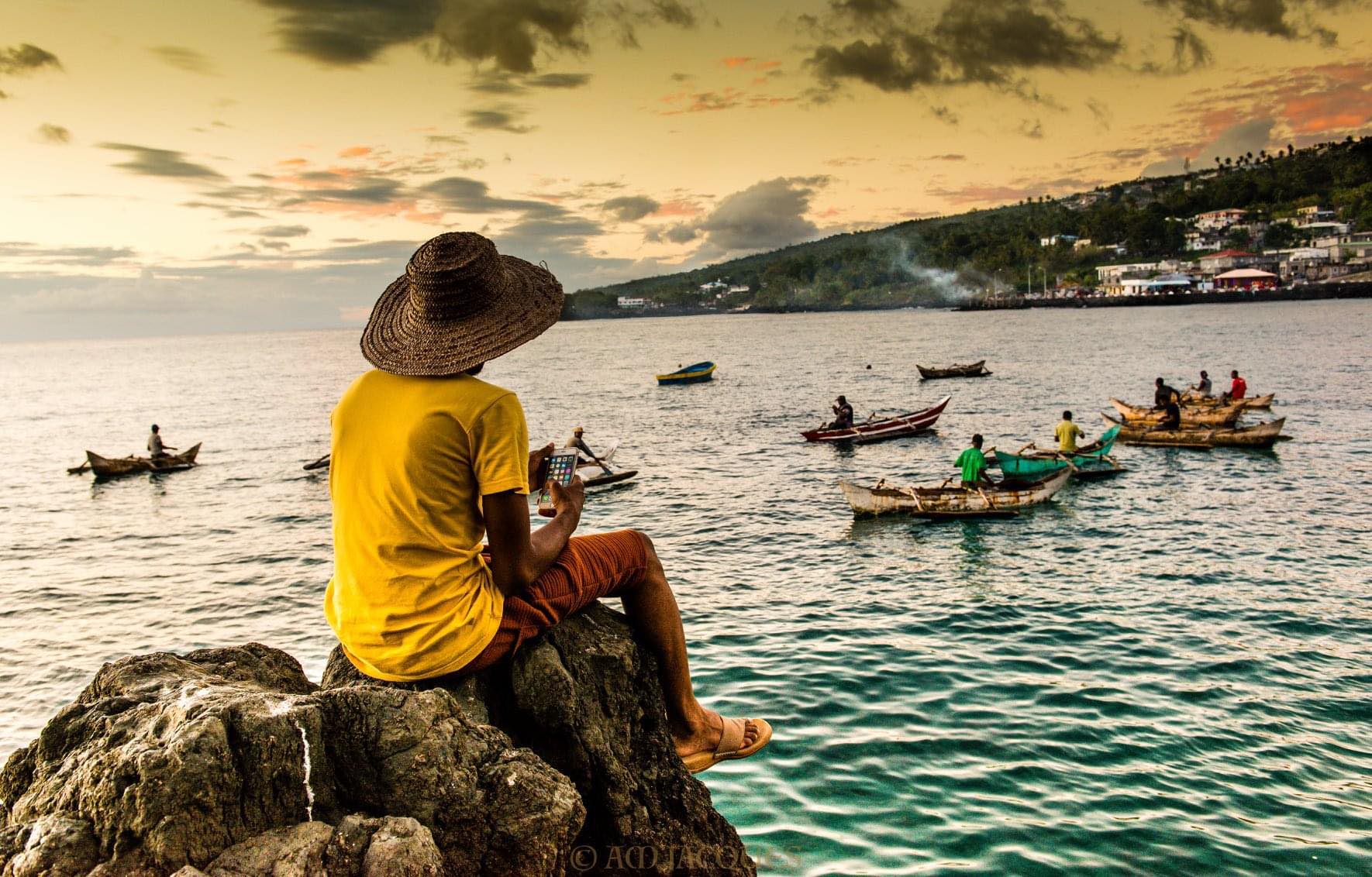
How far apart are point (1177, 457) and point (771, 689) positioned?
2275 centimetres

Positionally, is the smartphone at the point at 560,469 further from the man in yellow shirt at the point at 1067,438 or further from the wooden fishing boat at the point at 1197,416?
the wooden fishing boat at the point at 1197,416

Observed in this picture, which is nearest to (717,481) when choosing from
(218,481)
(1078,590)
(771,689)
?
(1078,590)

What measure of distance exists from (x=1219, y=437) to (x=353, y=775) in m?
33.0

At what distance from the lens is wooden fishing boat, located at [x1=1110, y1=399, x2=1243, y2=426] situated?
1255 inches

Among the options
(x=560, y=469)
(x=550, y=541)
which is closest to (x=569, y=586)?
(x=550, y=541)

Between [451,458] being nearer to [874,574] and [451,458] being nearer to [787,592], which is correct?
[787,592]

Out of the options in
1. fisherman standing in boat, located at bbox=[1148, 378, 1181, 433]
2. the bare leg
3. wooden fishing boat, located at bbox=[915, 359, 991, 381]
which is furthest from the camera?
wooden fishing boat, located at bbox=[915, 359, 991, 381]

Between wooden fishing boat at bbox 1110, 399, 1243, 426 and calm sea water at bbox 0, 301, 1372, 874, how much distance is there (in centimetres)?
194

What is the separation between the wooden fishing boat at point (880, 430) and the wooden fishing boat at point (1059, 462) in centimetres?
816

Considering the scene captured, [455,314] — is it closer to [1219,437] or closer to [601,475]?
[601,475]

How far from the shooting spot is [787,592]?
16656 millimetres

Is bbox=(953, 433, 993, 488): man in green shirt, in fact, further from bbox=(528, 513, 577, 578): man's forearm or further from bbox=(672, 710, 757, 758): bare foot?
bbox=(528, 513, 577, 578): man's forearm

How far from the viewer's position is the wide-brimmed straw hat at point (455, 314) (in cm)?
395

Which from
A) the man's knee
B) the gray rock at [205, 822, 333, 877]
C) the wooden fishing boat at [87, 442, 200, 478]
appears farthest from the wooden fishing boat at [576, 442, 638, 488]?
the gray rock at [205, 822, 333, 877]
